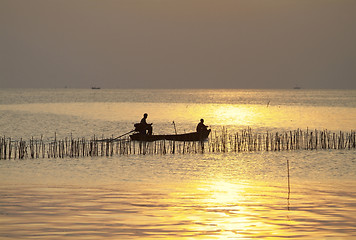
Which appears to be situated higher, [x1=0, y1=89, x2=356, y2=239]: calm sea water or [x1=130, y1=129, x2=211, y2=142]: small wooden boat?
[x1=130, y1=129, x2=211, y2=142]: small wooden boat

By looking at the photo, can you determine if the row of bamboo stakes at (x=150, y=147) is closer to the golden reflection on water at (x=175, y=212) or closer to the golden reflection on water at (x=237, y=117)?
the golden reflection on water at (x=175, y=212)

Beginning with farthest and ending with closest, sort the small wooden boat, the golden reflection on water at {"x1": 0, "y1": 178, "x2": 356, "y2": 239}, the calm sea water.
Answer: the small wooden boat, the calm sea water, the golden reflection on water at {"x1": 0, "y1": 178, "x2": 356, "y2": 239}

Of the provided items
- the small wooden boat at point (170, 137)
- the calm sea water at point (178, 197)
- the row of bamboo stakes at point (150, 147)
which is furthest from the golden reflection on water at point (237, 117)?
the calm sea water at point (178, 197)

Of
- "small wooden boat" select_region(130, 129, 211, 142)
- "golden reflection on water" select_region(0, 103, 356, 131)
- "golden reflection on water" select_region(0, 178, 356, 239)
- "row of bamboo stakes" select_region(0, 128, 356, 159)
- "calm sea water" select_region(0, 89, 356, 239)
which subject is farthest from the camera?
"golden reflection on water" select_region(0, 103, 356, 131)

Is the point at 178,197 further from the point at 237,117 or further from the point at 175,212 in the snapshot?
the point at 237,117

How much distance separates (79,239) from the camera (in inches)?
398

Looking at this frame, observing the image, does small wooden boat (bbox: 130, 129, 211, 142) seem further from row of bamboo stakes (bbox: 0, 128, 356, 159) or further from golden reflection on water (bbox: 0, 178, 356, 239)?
golden reflection on water (bbox: 0, 178, 356, 239)

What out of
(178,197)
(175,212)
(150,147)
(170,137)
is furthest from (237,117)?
(175,212)

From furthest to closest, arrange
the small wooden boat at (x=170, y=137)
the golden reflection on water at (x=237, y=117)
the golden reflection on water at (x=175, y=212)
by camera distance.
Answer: the golden reflection on water at (x=237, y=117) → the small wooden boat at (x=170, y=137) → the golden reflection on water at (x=175, y=212)

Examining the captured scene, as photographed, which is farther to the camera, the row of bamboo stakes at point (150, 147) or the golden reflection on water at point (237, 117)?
the golden reflection on water at point (237, 117)

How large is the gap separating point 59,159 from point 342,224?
1428 cm

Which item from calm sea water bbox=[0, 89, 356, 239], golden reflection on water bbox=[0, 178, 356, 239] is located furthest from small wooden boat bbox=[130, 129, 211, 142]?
golden reflection on water bbox=[0, 178, 356, 239]

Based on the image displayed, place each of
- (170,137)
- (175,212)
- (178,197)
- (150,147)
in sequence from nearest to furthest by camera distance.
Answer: (175,212) → (178,197) → (150,147) → (170,137)

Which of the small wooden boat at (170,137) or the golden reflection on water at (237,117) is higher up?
the small wooden boat at (170,137)
